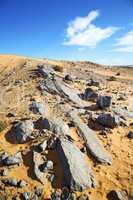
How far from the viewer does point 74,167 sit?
55.9 feet

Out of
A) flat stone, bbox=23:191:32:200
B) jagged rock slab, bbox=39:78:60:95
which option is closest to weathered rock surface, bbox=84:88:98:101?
jagged rock slab, bbox=39:78:60:95

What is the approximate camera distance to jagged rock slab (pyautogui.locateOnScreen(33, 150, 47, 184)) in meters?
16.6

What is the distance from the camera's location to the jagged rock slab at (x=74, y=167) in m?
16.2

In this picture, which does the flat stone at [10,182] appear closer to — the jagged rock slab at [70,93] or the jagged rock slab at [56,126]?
the jagged rock slab at [56,126]

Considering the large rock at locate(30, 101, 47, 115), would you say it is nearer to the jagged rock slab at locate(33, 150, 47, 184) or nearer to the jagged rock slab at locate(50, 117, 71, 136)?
the jagged rock slab at locate(50, 117, 71, 136)

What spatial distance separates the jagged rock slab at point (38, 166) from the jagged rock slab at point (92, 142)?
11.9ft

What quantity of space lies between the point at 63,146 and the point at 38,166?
2.17 m

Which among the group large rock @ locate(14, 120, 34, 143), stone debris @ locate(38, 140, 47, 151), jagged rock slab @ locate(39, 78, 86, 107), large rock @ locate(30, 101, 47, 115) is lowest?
stone debris @ locate(38, 140, 47, 151)

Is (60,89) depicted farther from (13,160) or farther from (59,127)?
(13,160)

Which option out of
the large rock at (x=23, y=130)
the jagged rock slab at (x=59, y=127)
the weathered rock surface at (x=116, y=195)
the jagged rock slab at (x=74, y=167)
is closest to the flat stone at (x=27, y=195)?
the jagged rock slab at (x=74, y=167)

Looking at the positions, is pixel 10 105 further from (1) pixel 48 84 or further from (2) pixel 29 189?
(2) pixel 29 189

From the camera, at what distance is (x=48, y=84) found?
30281mm

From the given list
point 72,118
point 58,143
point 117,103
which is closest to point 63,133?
point 58,143

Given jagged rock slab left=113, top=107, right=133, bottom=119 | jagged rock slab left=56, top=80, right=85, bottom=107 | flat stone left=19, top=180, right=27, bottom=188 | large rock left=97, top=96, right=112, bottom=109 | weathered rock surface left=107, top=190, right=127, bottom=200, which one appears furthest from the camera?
jagged rock slab left=56, top=80, right=85, bottom=107
